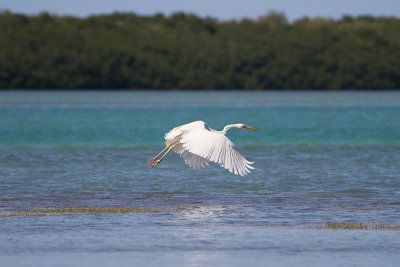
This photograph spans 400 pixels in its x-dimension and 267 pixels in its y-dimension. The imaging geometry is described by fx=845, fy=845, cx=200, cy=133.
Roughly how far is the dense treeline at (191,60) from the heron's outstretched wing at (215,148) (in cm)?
9516

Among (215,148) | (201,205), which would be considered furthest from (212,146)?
(201,205)

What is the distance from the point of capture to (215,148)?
14.7 metres

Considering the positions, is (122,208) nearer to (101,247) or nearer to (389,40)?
(101,247)

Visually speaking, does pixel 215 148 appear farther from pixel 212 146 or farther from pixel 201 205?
pixel 201 205

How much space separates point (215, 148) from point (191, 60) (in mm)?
101608

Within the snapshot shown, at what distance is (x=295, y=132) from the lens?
41812 mm

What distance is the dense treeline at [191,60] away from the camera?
112 meters

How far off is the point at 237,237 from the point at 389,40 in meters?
114

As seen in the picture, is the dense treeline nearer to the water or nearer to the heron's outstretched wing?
the water

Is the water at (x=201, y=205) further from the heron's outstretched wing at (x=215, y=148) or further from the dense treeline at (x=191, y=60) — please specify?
the dense treeline at (x=191, y=60)

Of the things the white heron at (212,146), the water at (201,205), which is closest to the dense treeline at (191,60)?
the water at (201,205)

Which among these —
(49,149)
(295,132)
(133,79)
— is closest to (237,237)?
(49,149)

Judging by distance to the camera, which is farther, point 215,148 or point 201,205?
point 201,205

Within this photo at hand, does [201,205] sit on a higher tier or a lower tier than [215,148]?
lower
